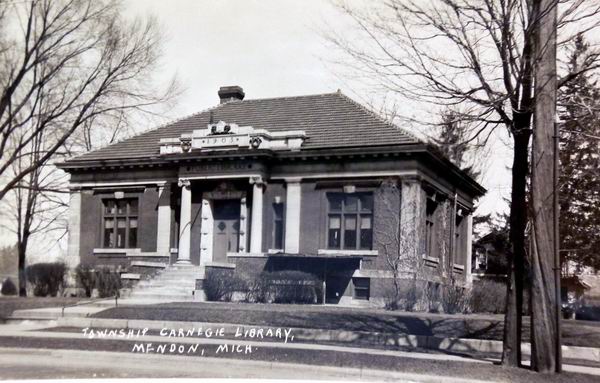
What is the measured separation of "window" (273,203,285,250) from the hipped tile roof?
9.95 ft

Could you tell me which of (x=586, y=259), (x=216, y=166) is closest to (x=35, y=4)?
(x=216, y=166)

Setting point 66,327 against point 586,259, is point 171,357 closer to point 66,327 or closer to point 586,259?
point 66,327

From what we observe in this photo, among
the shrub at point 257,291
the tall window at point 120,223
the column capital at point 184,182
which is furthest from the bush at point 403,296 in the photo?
the tall window at point 120,223

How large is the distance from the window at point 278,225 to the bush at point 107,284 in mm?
6813

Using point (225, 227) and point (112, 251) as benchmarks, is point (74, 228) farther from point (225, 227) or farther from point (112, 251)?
point (225, 227)

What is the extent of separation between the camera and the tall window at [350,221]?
29.2m

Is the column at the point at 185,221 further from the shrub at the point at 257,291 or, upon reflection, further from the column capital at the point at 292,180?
the shrub at the point at 257,291

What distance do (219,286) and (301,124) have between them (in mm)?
9812

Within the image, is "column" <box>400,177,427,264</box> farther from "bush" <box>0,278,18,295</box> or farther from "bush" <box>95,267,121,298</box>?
"bush" <box>0,278,18,295</box>

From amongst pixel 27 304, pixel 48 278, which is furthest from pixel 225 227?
pixel 27 304

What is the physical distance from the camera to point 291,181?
30281mm

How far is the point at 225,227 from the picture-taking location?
3186cm

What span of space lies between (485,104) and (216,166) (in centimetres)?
1892

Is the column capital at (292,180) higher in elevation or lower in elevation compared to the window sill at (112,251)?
higher
